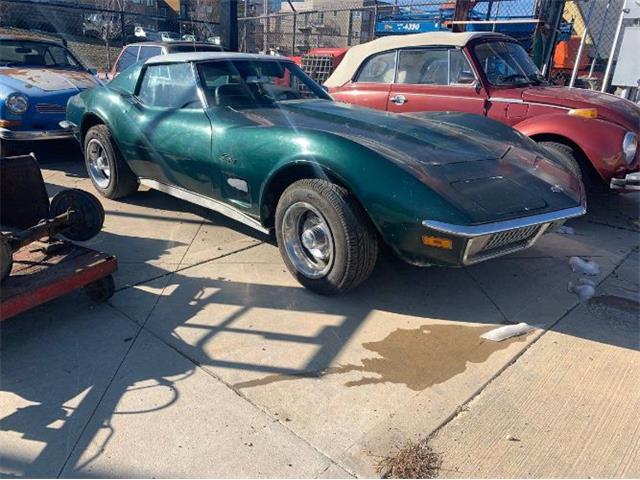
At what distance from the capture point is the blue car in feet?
19.8

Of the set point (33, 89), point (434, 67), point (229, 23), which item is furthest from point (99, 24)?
point (434, 67)

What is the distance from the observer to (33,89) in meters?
6.27

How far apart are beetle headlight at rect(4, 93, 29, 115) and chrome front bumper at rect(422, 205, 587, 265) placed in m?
5.39

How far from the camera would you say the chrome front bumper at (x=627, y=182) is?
4.61 metres

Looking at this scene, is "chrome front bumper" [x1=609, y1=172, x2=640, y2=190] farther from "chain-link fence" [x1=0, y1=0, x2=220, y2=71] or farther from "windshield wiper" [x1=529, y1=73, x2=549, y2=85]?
"chain-link fence" [x1=0, y1=0, x2=220, y2=71]

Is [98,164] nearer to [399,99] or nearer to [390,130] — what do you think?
[390,130]

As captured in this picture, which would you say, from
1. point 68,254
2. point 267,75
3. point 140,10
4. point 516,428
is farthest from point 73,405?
point 140,10

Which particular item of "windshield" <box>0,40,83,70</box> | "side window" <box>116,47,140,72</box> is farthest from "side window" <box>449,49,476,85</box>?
"side window" <box>116,47,140,72</box>

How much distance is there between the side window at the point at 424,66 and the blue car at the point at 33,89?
384cm

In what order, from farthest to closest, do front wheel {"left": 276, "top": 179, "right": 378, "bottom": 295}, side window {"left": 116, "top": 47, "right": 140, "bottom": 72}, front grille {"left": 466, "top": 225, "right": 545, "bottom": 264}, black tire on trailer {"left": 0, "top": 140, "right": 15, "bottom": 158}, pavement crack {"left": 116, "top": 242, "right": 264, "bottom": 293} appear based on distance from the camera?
side window {"left": 116, "top": 47, "right": 140, "bottom": 72}, black tire on trailer {"left": 0, "top": 140, "right": 15, "bottom": 158}, pavement crack {"left": 116, "top": 242, "right": 264, "bottom": 293}, front wheel {"left": 276, "top": 179, "right": 378, "bottom": 295}, front grille {"left": 466, "top": 225, "right": 545, "bottom": 264}

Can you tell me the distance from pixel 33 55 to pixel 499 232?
7237 millimetres

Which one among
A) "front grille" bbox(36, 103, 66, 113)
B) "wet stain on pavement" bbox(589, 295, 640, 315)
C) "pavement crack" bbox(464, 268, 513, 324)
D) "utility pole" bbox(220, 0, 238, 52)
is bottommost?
"pavement crack" bbox(464, 268, 513, 324)

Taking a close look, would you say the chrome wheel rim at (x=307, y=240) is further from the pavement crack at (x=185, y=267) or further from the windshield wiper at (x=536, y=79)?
the windshield wiper at (x=536, y=79)

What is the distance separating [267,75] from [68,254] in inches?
89.6
